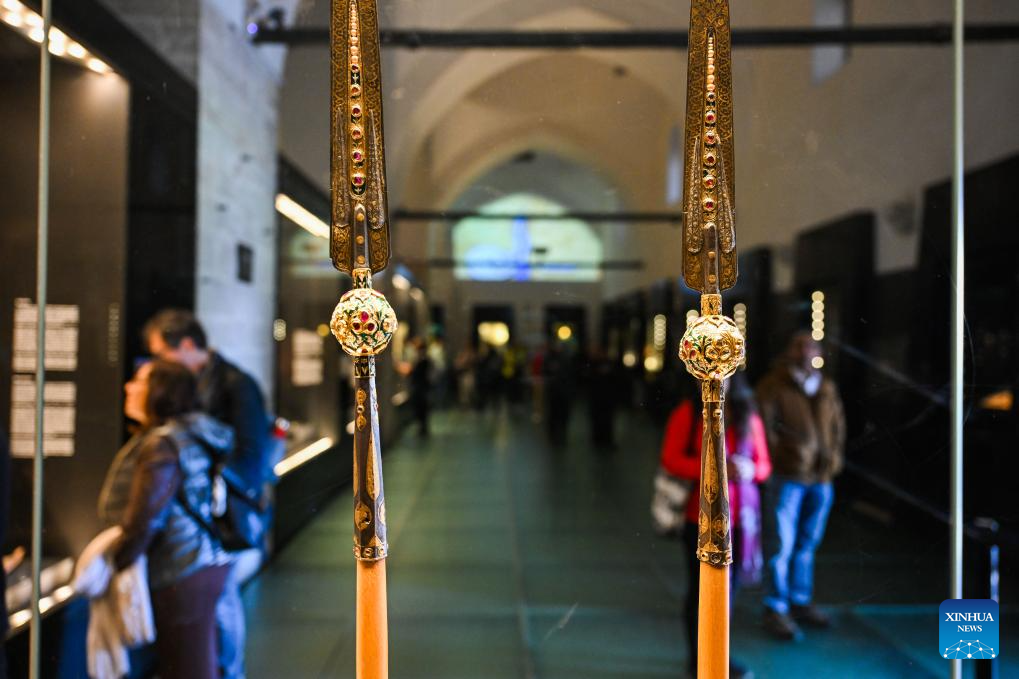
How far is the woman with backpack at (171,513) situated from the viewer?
134cm

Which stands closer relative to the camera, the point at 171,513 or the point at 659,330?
the point at 171,513

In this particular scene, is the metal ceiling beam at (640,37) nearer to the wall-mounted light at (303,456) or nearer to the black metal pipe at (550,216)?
the black metal pipe at (550,216)

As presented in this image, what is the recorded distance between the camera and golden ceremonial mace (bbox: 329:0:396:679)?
0.81 metres

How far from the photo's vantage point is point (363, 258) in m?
0.84

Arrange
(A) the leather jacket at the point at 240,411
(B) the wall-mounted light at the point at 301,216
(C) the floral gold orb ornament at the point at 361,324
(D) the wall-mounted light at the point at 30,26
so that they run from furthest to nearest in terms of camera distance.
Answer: (B) the wall-mounted light at the point at 301,216 < (A) the leather jacket at the point at 240,411 < (D) the wall-mounted light at the point at 30,26 < (C) the floral gold orb ornament at the point at 361,324

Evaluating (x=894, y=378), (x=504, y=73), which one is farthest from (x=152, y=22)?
(x=894, y=378)

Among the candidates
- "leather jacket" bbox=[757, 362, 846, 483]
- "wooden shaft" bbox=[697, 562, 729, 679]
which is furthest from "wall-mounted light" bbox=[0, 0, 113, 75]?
"leather jacket" bbox=[757, 362, 846, 483]

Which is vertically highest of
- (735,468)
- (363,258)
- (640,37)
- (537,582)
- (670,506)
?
(640,37)

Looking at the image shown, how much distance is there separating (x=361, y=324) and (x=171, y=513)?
2.82 ft

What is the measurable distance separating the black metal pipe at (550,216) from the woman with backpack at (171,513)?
647mm

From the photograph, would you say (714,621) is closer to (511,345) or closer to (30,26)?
(511,345)

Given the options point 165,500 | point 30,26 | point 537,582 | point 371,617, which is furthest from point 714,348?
point 30,26

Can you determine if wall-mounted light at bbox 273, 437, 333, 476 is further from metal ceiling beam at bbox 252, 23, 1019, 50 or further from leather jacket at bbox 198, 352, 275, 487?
metal ceiling beam at bbox 252, 23, 1019, 50

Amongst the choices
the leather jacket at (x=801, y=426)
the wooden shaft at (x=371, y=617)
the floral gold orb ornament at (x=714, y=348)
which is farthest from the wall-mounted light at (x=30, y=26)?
the leather jacket at (x=801, y=426)
